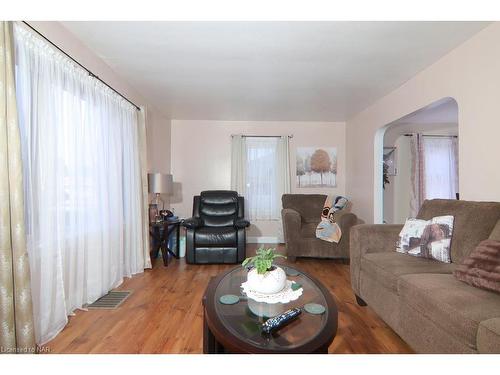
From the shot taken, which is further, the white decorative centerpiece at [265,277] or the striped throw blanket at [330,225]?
the striped throw blanket at [330,225]

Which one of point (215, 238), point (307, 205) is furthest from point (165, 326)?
point (307, 205)

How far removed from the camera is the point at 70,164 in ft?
6.27

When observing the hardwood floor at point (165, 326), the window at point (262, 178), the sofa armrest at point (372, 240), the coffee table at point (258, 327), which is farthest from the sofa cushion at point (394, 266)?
the window at point (262, 178)

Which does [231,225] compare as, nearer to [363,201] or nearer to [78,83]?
[363,201]

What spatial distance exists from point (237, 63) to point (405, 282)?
2156 mm

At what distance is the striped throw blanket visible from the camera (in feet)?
10.7

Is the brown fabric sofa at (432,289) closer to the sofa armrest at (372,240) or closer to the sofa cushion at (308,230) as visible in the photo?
the sofa armrest at (372,240)

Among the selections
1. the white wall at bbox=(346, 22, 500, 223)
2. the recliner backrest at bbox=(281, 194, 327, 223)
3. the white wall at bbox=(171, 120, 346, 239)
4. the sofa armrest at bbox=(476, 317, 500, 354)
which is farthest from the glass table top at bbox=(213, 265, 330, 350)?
the white wall at bbox=(171, 120, 346, 239)

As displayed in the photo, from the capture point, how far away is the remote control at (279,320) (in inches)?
41.3

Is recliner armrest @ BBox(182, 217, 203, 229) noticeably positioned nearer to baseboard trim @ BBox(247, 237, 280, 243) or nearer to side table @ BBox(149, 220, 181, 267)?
side table @ BBox(149, 220, 181, 267)

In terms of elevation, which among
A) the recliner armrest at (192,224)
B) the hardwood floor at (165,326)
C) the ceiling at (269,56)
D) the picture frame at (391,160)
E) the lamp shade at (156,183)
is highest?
the ceiling at (269,56)

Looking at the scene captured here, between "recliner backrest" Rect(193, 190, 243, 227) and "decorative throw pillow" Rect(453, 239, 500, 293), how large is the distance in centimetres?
270

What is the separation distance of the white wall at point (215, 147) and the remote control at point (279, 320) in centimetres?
345
